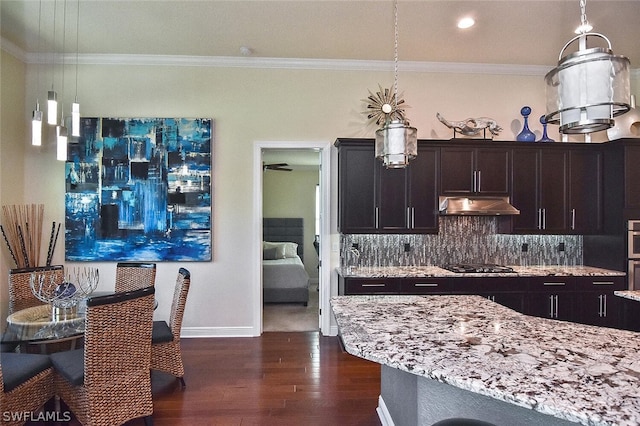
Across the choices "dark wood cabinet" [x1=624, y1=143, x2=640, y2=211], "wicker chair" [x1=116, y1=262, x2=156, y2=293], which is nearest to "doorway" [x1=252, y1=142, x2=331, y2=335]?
"wicker chair" [x1=116, y1=262, x2=156, y2=293]

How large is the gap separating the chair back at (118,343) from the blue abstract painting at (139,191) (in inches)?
75.3

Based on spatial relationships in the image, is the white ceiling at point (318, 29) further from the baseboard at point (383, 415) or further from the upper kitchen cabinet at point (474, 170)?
the baseboard at point (383, 415)

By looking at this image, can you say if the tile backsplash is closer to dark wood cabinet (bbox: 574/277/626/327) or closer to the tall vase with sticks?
dark wood cabinet (bbox: 574/277/626/327)

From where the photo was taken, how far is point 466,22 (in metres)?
3.34

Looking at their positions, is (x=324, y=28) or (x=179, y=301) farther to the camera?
(x=324, y=28)

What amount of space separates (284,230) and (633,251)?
6019mm

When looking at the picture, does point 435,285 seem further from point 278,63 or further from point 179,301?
point 278,63

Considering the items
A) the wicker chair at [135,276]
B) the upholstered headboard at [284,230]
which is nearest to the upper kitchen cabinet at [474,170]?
the wicker chair at [135,276]

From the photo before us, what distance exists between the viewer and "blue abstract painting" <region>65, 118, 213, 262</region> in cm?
415

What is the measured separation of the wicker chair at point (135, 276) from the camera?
332cm

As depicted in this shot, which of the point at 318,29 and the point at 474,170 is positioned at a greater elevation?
the point at 318,29

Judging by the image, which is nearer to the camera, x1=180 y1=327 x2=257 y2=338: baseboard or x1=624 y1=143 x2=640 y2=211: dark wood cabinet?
x1=624 y1=143 x2=640 y2=211: dark wood cabinet

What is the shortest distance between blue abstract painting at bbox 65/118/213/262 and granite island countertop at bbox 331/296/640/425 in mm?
2665

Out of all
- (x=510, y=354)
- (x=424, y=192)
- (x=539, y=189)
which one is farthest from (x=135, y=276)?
(x=539, y=189)
